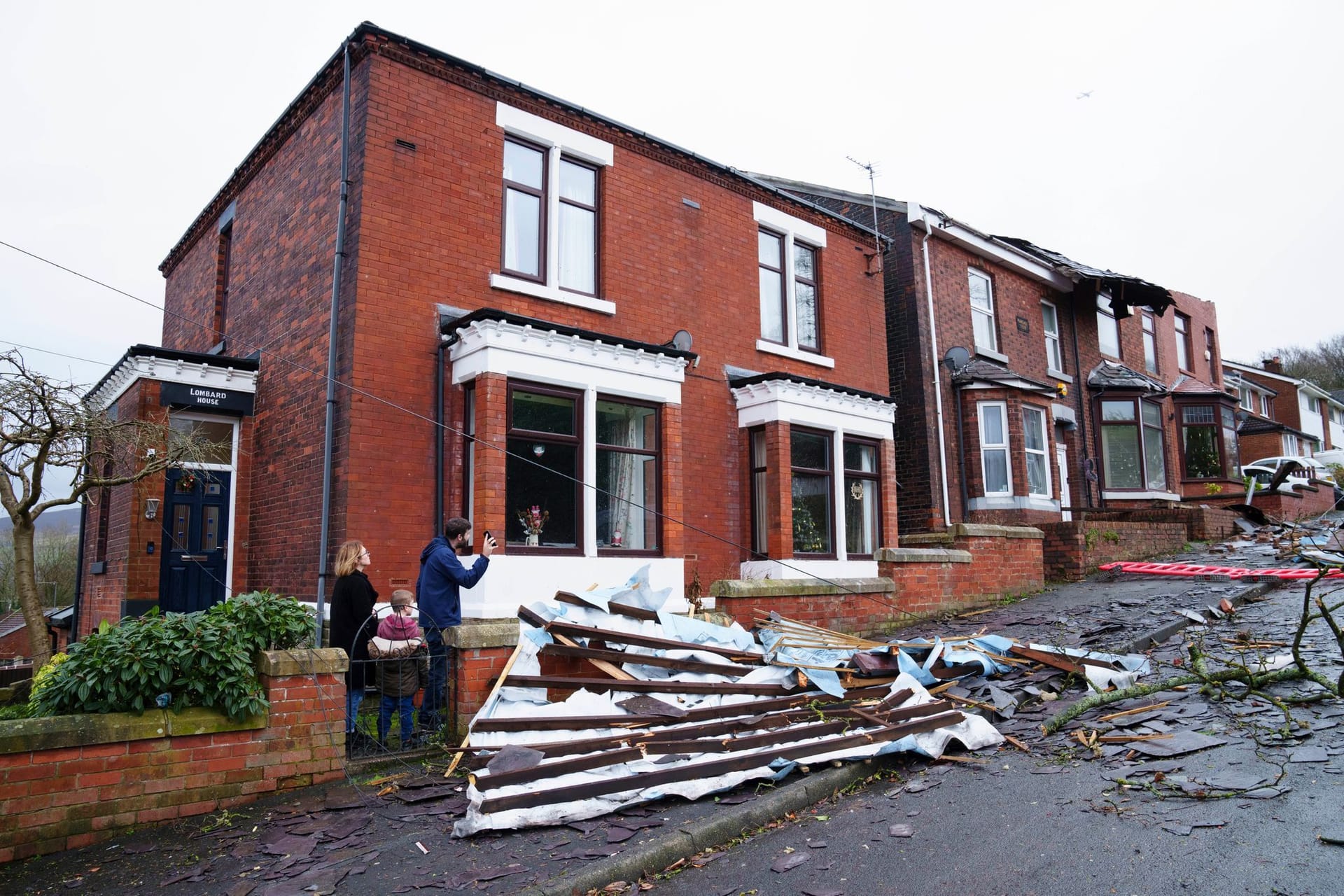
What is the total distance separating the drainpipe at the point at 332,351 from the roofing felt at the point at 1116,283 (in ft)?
47.7

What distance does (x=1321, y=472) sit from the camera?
29.5 meters

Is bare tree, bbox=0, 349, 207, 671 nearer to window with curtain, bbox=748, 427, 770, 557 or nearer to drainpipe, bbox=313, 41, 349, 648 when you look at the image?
drainpipe, bbox=313, 41, 349, 648

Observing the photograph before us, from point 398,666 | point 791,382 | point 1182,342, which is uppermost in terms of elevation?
point 1182,342

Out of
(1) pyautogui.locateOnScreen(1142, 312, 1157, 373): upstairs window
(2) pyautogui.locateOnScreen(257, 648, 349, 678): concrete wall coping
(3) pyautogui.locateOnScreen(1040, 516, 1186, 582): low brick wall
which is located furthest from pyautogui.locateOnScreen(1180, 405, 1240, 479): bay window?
(2) pyautogui.locateOnScreen(257, 648, 349, 678): concrete wall coping

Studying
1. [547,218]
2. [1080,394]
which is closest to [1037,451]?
[1080,394]

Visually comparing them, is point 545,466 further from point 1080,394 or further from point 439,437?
point 1080,394

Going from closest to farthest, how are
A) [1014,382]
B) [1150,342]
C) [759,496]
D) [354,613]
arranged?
[354,613] → [759,496] → [1014,382] → [1150,342]

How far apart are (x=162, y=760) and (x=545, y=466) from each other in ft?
14.9

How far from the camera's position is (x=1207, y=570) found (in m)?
13.4

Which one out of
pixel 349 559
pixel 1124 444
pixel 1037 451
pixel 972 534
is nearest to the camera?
pixel 349 559

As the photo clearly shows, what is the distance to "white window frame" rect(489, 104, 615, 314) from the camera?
10.0 meters

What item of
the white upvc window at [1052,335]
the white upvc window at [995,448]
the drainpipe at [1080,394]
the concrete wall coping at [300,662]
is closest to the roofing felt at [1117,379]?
the drainpipe at [1080,394]

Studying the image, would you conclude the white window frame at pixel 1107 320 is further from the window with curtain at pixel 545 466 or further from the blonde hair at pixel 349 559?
the blonde hair at pixel 349 559

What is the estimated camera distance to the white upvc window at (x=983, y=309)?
17469mm
